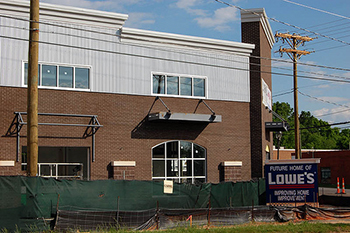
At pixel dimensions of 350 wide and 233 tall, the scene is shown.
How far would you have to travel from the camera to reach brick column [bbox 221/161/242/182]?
28.3 meters

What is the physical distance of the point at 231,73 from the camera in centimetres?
2948

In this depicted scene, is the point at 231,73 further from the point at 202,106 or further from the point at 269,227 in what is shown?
the point at 269,227

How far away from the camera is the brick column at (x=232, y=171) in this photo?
2833 centimetres

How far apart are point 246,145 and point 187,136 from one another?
4.32 meters

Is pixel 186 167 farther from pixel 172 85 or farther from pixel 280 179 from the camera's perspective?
pixel 280 179

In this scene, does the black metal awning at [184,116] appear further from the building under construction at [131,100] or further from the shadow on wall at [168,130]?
the shadow on wall at [168,130]

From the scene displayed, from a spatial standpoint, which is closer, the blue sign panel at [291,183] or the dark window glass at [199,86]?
the blue sign panel at [291,183]

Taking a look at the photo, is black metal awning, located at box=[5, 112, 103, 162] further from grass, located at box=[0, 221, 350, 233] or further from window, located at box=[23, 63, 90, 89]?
grass, located at box=[0, 221, 350, 233]

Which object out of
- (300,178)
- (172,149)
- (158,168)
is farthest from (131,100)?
(300,178)

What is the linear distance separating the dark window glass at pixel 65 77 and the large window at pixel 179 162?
19.9 ft

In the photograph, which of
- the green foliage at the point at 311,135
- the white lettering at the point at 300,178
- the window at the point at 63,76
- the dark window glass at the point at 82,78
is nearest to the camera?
the window at the point at 63,76

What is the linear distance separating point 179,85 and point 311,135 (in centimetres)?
9096

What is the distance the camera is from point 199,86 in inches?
1112

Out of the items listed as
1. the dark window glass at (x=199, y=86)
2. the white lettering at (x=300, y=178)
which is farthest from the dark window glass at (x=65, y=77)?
the white lettering at (x=300, y=178)
